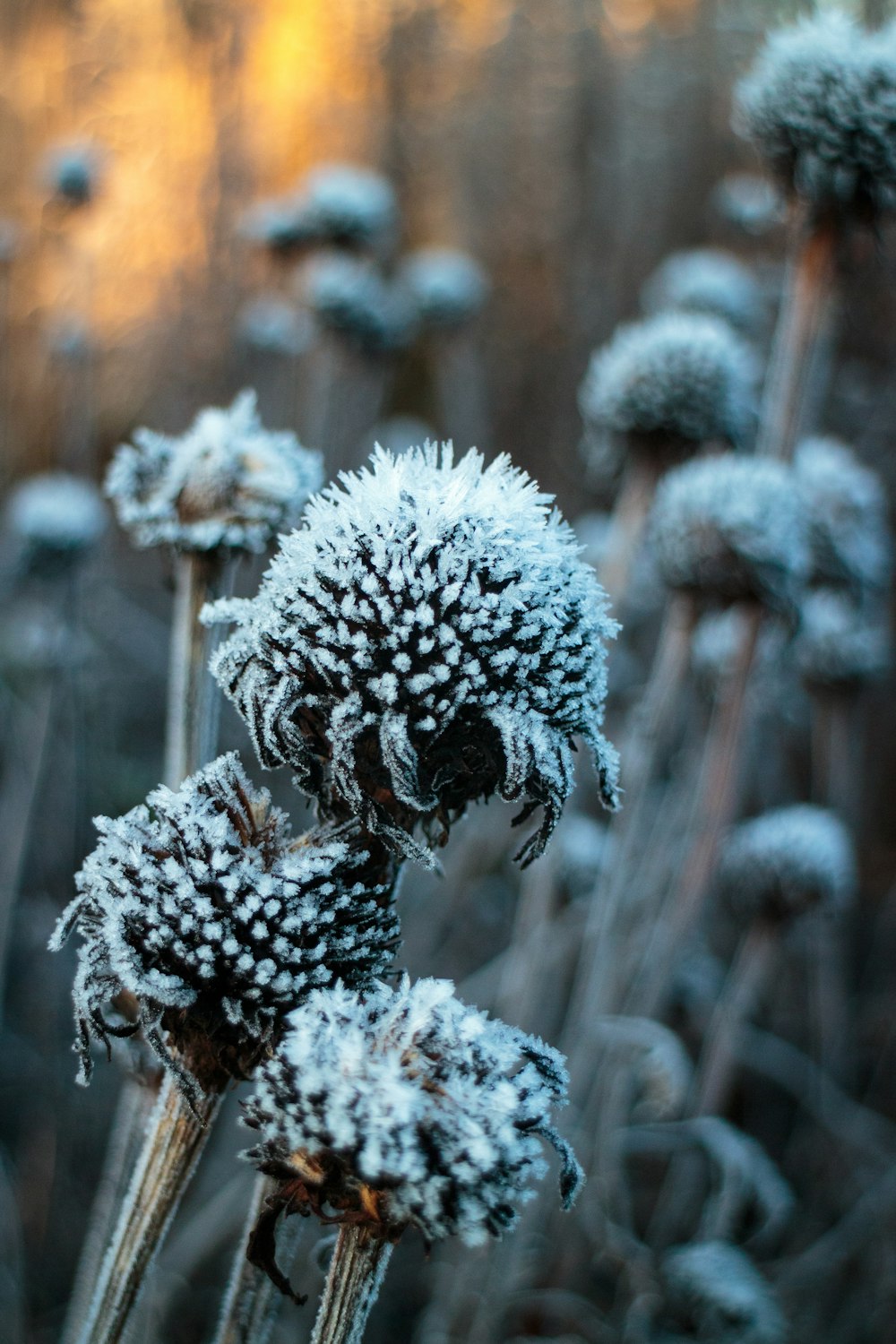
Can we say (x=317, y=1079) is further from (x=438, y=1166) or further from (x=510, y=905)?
(x=510, y=905)

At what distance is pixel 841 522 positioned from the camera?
244 centimetres

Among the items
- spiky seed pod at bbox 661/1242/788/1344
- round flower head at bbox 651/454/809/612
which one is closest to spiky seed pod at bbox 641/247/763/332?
round flower head at bbox 651/454/809/612

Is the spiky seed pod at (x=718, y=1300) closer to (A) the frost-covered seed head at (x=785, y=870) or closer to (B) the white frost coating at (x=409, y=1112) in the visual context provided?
(A) the frost-covered seed head at (x=785, y=870)

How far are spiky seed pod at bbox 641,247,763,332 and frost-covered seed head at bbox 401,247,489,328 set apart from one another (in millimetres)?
722

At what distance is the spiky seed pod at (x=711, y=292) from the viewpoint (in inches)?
129

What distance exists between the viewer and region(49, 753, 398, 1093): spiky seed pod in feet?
2.33

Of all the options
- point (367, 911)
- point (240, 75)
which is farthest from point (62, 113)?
point (367, 911)

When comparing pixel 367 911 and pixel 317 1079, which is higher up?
pixel 367 911

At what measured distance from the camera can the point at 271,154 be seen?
19.0 ft

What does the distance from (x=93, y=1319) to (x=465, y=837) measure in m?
2.22

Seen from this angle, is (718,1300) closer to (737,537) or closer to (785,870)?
(785,870)

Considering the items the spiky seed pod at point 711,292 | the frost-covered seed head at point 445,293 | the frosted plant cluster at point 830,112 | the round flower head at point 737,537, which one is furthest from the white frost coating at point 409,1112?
the frost-covered seed head at point 445,293

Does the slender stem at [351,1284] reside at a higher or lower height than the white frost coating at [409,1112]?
lower

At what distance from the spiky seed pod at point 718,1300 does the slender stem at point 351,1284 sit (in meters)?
1.41
